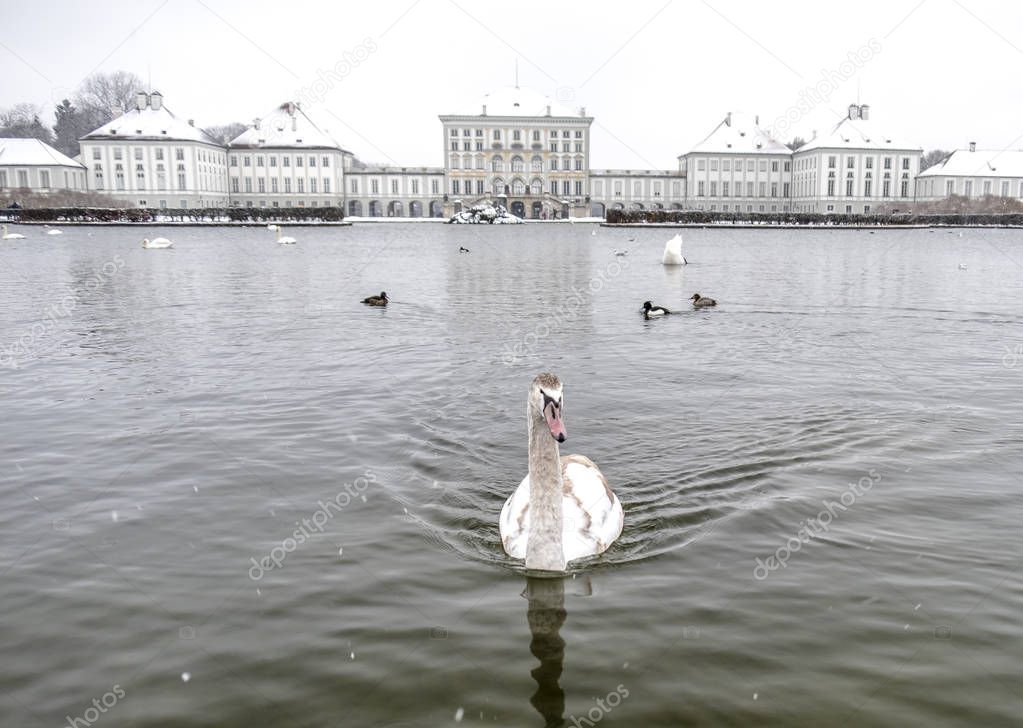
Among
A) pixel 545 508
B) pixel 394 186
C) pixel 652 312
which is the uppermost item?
pixel 394 186

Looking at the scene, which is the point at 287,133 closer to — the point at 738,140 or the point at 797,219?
the point at 738,140

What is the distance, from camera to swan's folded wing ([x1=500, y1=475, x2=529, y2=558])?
677 cm

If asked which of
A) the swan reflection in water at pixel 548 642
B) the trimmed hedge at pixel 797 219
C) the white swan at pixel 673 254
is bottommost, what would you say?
the swan reflection in water at pixel 548 642

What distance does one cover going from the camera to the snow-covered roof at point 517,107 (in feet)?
469

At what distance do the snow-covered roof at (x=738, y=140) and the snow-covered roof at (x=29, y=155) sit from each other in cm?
9647

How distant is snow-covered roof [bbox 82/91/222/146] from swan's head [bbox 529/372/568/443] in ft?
440

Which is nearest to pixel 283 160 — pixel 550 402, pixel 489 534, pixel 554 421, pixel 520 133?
pixel 520 133

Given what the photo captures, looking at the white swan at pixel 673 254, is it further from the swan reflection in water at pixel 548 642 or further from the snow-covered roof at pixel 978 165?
the snow-covered roof at pixel 978 165

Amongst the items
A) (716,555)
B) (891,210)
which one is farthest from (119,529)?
(891,210)

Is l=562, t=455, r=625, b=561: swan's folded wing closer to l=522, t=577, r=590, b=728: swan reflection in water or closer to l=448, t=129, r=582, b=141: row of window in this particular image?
l=522, t=577, r=590, b=728: swan reflection in water

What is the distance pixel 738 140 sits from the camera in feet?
472

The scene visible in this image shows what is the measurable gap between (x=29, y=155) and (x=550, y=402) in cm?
Answer: 14090

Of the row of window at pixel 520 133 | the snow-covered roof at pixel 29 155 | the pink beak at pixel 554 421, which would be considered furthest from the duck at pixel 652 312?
the snow-covered roof at pixel 29 155

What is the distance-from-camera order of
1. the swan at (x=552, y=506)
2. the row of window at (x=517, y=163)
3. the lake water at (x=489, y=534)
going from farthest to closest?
the row of window at (x=517, y=163) → the swan at (x=552, y=506) → the lake water at (x=489, y=534)
